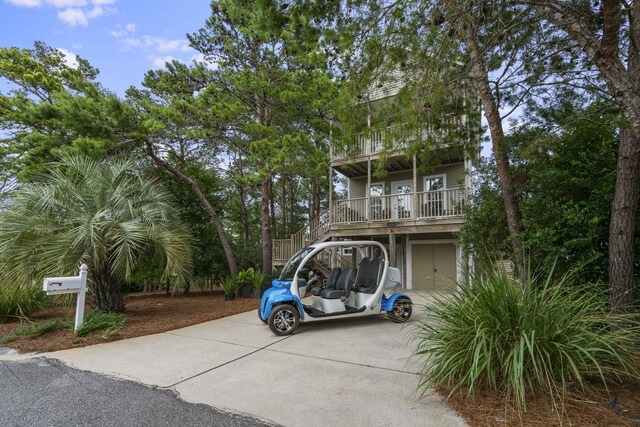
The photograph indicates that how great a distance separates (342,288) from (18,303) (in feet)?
22.9

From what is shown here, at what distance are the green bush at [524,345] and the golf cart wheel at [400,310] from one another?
3371mm

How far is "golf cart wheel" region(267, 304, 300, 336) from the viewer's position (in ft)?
19.2

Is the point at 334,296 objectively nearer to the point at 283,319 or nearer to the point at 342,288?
the point at 342,288

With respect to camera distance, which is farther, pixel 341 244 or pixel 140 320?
pixel 140 320

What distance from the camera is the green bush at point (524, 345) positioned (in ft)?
9.32

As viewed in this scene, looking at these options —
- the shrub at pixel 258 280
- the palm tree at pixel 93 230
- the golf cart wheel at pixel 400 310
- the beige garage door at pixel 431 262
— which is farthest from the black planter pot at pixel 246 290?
the beige garage door at pixel 431 262

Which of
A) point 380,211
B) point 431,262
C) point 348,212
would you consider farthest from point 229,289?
point 431,262

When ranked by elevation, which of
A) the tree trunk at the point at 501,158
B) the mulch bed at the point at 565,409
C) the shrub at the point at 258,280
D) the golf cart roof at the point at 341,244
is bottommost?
the mulch bed at the point at 565,409

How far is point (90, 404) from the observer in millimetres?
3217

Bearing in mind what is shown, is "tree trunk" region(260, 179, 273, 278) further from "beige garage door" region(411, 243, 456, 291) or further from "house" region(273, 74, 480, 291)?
"beige garage door" region(411, 243, 456, 291)

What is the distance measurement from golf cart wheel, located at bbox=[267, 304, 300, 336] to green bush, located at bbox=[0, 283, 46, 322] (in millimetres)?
4991

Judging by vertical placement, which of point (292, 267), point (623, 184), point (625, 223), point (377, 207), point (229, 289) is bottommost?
A: point (229, 289)

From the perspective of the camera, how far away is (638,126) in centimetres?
291

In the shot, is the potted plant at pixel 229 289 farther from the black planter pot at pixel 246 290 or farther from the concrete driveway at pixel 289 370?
the concrete driveway at pixel 289 370
